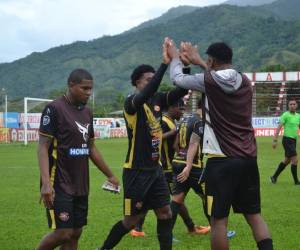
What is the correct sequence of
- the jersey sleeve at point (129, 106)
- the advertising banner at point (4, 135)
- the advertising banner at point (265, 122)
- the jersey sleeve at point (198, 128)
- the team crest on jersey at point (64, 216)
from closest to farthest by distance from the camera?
1. the team crest on jersey at point (64, 216)
2. the jersey sleeve at point (129, 106)
3. the jersey sleeve at point (198, 128)
4. the advertising banner at point (4, 135)
5. the advertising banner at point (265, 122)

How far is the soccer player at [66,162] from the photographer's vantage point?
19.9 ft

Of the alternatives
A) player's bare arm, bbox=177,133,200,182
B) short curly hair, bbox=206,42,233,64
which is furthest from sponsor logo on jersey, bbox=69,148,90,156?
player's bare arm, bbox=177,133,200,182

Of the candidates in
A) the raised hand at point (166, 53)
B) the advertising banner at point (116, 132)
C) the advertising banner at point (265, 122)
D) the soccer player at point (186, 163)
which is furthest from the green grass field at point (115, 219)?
the advertising banner at point (116, 132)

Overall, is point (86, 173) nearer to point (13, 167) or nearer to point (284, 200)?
point (284, 200)

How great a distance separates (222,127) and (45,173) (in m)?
1.77

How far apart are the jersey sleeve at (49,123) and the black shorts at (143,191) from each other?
1.31 meters

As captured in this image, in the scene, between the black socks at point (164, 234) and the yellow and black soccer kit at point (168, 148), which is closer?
the black socks at point (164, 234)

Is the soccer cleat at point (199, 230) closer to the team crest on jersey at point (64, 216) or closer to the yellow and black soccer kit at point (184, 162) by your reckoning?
the yellow and black soccer kit at point (184, 162)

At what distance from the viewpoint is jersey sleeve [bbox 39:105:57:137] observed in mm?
6094

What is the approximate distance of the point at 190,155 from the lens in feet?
27.0

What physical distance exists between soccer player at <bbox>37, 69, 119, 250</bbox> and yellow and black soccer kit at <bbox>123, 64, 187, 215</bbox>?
780 mm

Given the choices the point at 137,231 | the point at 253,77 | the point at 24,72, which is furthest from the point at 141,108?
the point at 24,72

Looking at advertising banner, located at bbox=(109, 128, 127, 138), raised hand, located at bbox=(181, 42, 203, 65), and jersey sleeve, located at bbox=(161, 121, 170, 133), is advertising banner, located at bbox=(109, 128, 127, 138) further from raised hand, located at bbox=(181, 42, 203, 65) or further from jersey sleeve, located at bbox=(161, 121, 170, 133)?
raised hand, located at bbox=(181, 42, 203, 65)

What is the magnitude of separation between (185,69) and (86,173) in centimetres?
147
